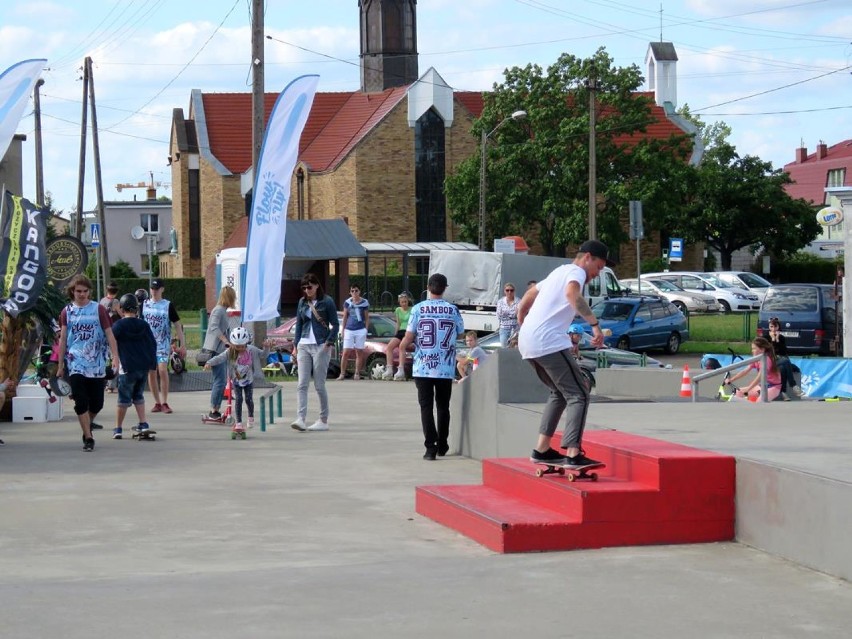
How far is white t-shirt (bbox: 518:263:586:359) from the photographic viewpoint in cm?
837

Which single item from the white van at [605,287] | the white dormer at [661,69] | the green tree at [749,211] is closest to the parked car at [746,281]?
the white van at [605,287]

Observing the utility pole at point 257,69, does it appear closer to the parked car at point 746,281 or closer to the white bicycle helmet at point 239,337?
the white bicycle helmet at point 239,337

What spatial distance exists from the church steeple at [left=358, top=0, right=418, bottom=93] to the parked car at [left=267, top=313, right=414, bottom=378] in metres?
41.4

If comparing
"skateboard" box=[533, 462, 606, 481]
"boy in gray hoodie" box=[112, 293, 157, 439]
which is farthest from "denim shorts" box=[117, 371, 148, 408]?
"skateboard" box=[533, 462, 606, 481]

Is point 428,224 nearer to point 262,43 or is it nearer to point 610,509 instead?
point 262,43

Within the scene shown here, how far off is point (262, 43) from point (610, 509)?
1905 centimetres

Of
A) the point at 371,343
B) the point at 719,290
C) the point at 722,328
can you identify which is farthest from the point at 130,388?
the point at 719,290

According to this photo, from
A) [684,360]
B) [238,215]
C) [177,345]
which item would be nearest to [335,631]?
[177,345]

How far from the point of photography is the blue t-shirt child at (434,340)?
12227 mm

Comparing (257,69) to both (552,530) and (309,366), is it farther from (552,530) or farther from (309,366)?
A: (552,530)

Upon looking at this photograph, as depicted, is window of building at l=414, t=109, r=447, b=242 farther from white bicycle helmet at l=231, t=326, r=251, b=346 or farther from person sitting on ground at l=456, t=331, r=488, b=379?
white bicycle helmet at l=231, t=326, r=251, b=346

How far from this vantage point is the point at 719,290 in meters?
52.2

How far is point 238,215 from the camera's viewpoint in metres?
69.4

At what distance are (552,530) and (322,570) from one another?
55.2 inches
